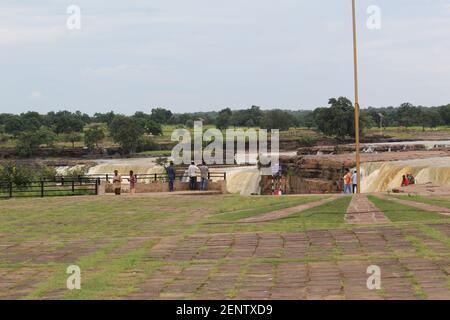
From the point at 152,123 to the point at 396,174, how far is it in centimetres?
7077

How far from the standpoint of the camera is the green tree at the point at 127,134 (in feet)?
293

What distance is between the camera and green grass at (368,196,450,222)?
39.9ft

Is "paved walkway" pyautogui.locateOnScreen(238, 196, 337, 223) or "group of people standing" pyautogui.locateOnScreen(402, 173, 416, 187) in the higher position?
"paved walkway" pyautogui.locateOnScreen(238, 196, 337, 223)

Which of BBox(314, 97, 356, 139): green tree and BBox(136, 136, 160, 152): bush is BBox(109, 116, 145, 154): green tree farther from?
BBox(314, 97, 356, 139): green tree

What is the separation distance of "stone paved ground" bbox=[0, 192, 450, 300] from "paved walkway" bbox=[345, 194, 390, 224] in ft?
0.73

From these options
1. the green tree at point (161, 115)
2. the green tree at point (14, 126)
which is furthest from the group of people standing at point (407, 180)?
the green tree at point (161, 115)

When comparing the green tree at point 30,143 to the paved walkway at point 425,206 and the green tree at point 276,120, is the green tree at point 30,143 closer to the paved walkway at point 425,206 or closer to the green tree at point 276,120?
the green tree at point 276,120

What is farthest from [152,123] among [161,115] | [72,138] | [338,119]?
[161,115]

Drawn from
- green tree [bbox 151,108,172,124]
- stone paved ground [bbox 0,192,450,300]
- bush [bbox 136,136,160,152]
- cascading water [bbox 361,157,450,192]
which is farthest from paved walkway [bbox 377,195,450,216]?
green tree [bbox 151,108,172,124]

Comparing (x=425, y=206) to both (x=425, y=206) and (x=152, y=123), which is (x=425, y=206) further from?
(x=152, y=123)

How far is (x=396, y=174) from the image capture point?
38.0 metres
